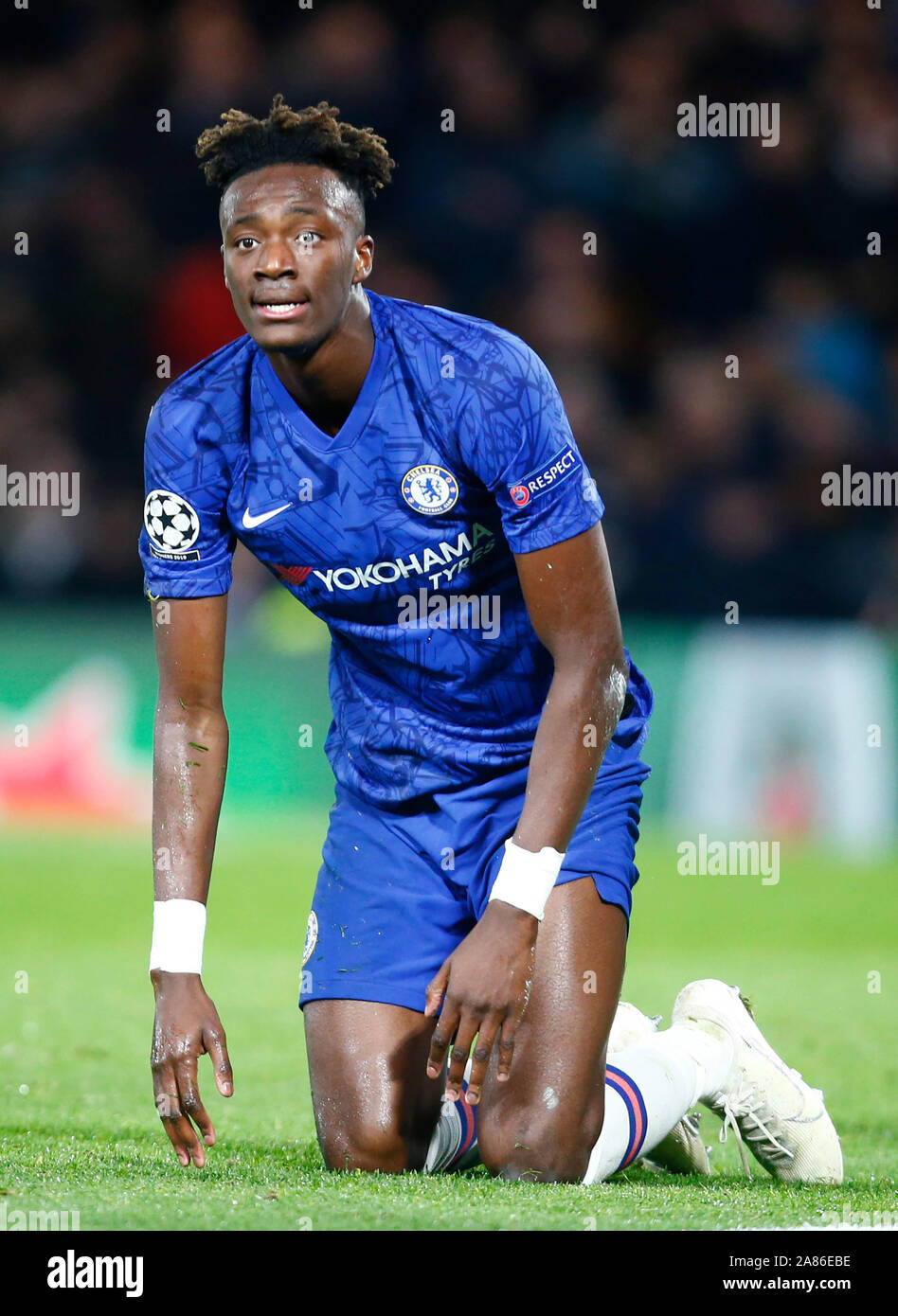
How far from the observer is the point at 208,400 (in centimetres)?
372

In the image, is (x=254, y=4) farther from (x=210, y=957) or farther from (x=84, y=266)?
(x=210, y=957)

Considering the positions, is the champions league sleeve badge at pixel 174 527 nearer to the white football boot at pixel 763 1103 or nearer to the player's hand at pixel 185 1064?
the player's hand at pixel 185 1064

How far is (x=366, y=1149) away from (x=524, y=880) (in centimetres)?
76

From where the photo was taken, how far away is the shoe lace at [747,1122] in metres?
3.94

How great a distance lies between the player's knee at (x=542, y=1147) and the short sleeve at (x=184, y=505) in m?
1.26

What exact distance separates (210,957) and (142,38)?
24.6 feet

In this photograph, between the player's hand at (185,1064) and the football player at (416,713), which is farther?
the football player at (416,713)

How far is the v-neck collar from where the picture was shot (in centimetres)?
367
